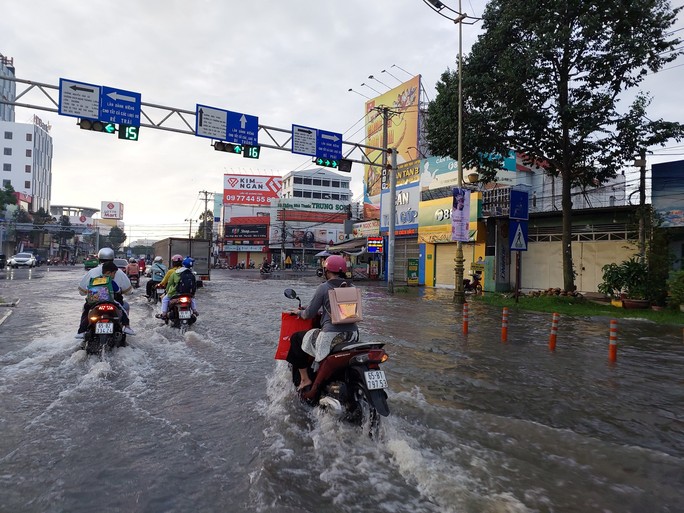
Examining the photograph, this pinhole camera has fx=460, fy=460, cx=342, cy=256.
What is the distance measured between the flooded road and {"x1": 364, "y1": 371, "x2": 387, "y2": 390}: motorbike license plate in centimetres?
42

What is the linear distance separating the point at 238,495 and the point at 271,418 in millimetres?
1522

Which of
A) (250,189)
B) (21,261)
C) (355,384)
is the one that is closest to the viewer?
(355,384)

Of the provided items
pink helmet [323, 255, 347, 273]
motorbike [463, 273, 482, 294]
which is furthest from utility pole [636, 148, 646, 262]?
pink helmet [323, 255, 347, 273]

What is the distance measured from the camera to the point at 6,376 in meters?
5.89

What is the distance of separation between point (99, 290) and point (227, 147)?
38.7 ft

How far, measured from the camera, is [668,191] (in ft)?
54.7

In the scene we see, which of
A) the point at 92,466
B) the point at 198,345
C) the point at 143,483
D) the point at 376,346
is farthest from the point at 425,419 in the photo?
the point at 198,345

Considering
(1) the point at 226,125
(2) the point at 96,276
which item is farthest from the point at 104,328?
(1) the point at 226,125

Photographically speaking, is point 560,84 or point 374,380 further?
point 560,84

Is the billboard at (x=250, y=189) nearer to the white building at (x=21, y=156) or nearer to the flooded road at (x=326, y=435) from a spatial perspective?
the white building at (x=21, y=156)

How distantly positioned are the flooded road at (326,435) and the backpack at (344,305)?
987 millimetres

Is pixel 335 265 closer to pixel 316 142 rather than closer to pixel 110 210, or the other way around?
pixel 316 142

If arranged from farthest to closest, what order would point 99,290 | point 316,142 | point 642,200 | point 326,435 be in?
point 316,142, point 642,200, point 99,290, point 326,435

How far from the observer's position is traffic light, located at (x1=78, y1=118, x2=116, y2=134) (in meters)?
15.4
